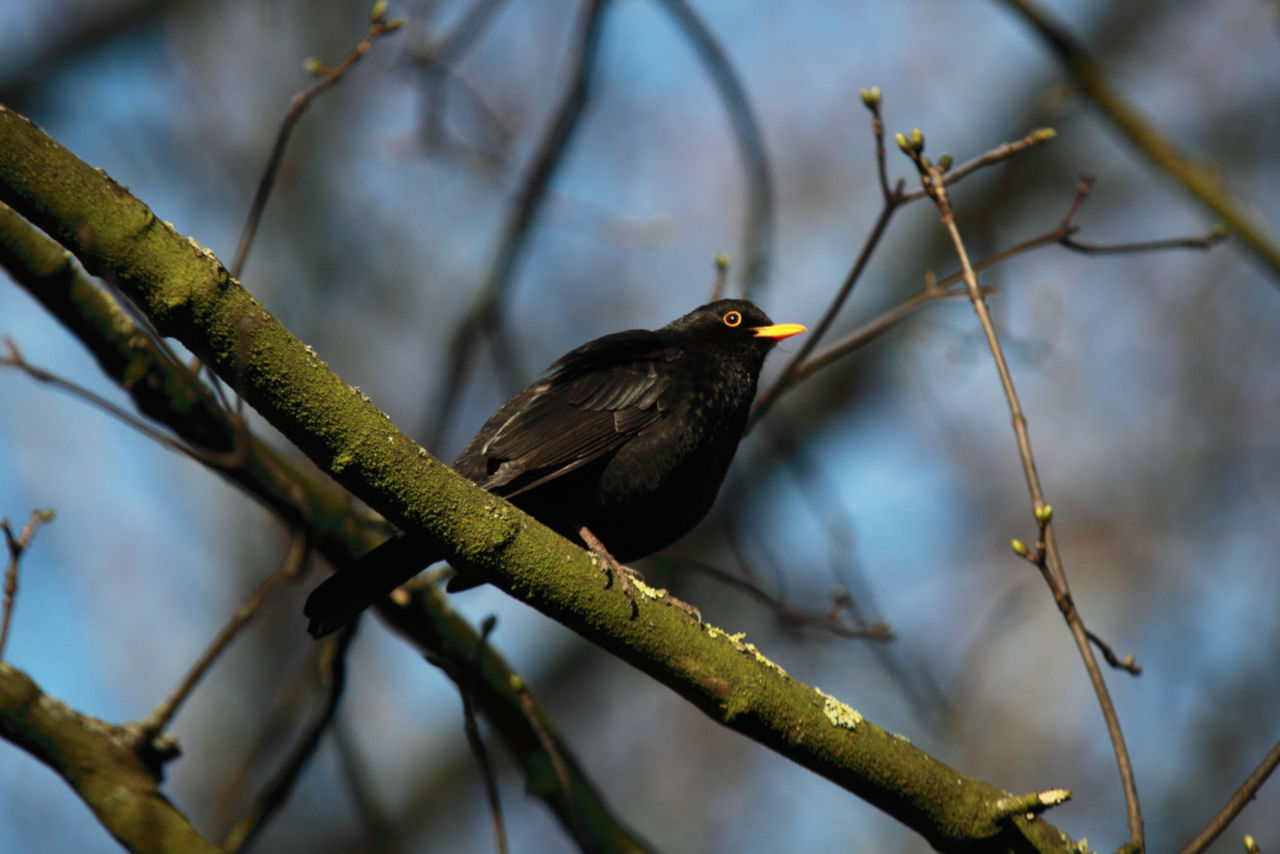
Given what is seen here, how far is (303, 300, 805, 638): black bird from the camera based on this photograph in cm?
379

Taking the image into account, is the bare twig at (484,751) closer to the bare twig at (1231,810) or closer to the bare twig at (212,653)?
the bare twig at (212,653)

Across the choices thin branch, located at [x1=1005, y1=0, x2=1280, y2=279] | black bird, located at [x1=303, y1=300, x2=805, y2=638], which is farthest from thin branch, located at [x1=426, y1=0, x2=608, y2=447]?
thin branch, located at [x1=1005, y1=0, x2=1280, y2=279]

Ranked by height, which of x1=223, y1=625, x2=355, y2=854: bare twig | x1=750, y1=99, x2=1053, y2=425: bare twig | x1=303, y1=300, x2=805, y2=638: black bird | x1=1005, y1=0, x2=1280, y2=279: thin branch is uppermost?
x1=1005, y1=0, x2=1280, y2=279: thin branch

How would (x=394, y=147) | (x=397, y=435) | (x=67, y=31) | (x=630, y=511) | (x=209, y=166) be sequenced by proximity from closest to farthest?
(x=397, y=435)
(x=630, y=511)
(x=394, y=147)
(x=67, y=31)
(x=209, y=166)

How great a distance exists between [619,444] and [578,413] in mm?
199

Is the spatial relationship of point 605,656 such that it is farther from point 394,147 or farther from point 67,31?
point 67,31

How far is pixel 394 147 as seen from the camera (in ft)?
18.6

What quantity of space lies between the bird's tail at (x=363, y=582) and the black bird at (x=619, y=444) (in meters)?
0.06

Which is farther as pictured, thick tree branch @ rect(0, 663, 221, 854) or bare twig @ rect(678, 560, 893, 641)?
bare twig @ rect(678, 560, 893, 641)

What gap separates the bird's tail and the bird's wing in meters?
0.45

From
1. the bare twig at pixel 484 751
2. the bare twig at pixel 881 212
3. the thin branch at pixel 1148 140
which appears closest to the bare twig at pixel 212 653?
the bare twig at pixel 484 751

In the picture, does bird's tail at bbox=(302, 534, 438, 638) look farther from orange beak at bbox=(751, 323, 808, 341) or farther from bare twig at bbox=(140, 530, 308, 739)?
orange beak at bbox=(751, 323, 808, 341)

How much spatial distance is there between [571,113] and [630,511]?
68.8 inches

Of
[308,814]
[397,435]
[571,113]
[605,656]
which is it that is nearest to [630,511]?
[397,435]
